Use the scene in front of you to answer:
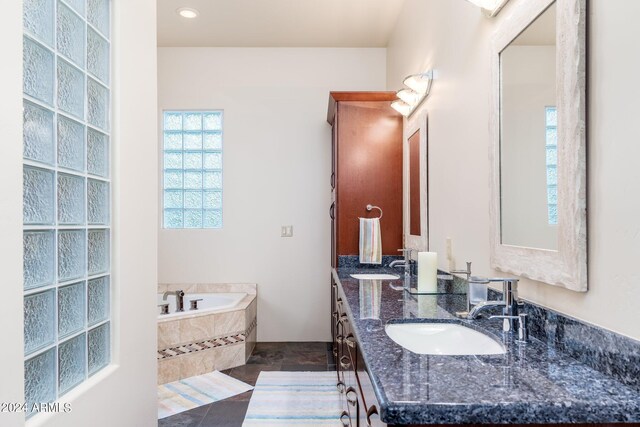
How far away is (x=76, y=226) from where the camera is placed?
1.10 meters

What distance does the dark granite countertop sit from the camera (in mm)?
698

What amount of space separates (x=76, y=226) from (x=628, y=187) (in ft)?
4.38

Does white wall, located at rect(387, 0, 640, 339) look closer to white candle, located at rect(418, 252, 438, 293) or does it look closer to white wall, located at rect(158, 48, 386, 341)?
white candle, located at rect(418, 252, 438, 293)

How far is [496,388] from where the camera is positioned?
2.53 ft

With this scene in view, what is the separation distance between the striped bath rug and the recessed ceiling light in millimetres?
2887

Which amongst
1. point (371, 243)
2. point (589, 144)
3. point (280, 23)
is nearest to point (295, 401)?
point (371, 243)

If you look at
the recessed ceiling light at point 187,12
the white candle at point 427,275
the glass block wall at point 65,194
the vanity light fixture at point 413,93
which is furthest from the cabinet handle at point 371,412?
the recessed ceiling light at point 187,12

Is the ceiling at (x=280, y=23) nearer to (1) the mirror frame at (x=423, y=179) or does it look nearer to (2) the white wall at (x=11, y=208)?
(1) the mirror frame at (x=423, y=179)

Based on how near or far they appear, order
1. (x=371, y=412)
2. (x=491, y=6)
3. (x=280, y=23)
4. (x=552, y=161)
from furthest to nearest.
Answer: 1. (x=280, y=23)
2. (x=491, y=6)
3. (x=552, y=161)
4. (x=371, y=412)

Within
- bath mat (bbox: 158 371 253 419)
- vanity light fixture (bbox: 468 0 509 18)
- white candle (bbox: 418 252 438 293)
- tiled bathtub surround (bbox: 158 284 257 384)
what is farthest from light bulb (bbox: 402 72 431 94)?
bath mat (bbox: 158 371 253 419)

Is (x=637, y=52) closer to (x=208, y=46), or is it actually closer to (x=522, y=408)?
(x=522, y=408)

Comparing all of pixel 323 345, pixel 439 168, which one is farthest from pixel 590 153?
pixel 323 345

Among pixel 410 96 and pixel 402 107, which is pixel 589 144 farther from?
pixel 402 107

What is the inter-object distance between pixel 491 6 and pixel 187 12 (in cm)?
259
